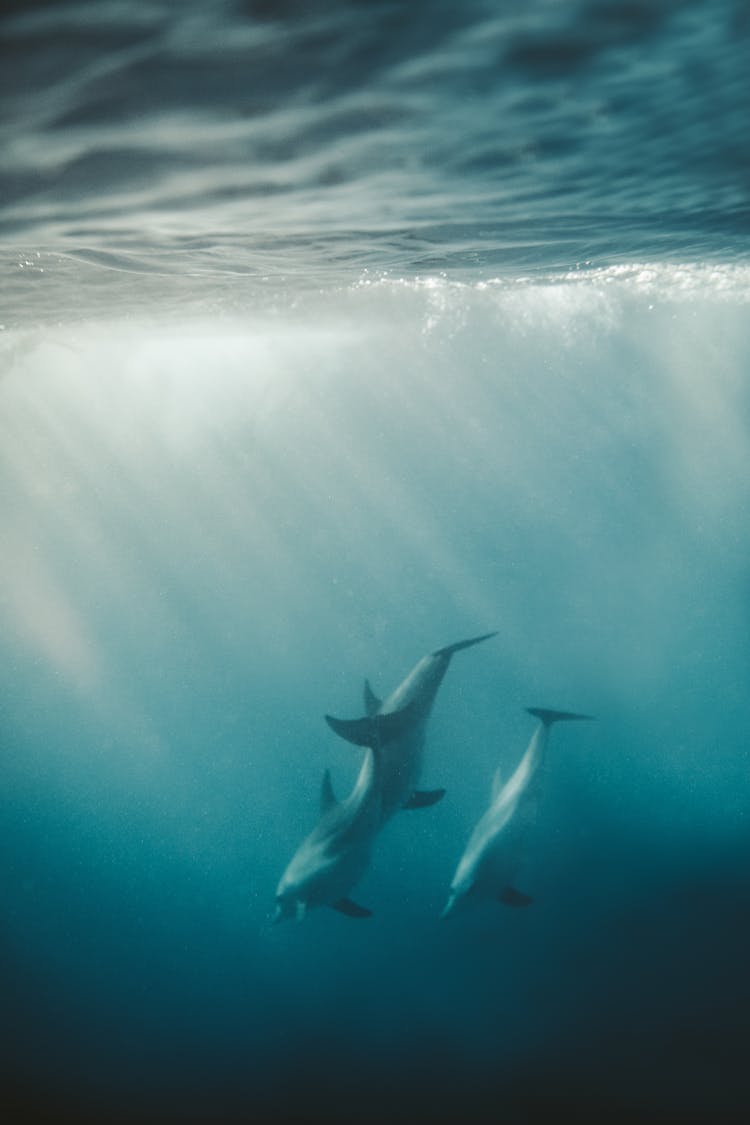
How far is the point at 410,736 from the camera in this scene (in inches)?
396

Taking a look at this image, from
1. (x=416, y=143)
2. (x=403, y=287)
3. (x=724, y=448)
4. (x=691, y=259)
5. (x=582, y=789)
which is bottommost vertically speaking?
(x=582, y=789)

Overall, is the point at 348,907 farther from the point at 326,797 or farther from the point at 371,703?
the point at 371,703

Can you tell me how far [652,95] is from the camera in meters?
5.07

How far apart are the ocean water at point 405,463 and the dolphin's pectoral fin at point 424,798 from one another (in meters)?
6.02

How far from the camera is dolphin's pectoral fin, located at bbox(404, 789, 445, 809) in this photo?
384 inches

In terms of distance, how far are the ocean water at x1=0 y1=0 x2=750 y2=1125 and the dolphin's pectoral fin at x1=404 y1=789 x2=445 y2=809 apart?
6024 mm

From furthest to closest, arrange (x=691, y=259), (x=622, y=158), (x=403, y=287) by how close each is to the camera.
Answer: (x=403, y=287) → (x=691, y=259) → (x=622, y=158)

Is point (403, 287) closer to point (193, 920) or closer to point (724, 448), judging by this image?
point (193, 920)

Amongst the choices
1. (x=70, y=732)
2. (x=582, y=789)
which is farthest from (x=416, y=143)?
(x=70, y=732)

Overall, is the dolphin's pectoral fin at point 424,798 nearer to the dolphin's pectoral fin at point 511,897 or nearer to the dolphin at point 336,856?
the dolphin at point 336,856

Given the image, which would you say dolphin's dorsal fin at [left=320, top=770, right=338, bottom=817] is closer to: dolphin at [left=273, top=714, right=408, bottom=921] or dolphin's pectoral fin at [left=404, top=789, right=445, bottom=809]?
dolphin at [left=273, top=714, right=408, bottom=921]

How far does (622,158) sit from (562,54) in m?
2.58

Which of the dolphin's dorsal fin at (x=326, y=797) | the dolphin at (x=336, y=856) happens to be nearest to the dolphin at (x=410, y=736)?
the dolphin at (x=336, y=856)

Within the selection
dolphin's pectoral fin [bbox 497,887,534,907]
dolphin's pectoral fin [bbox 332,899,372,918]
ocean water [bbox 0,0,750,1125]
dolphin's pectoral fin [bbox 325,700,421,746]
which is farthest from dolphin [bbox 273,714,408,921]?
ocean water [bbox 0,0,750,1125]
